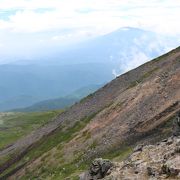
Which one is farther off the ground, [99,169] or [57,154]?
[99,169]

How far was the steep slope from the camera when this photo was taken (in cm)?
6719

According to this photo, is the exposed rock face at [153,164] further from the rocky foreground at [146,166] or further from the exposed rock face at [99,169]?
the exposed rock face at [99,169]

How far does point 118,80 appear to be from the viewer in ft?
379

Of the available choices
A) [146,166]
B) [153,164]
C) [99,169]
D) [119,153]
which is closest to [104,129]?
[119,153]

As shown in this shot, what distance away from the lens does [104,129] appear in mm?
79000

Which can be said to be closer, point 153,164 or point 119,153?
point 153,164

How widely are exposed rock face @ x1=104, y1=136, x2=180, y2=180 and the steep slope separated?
18.0 metres

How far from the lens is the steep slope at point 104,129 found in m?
67.2

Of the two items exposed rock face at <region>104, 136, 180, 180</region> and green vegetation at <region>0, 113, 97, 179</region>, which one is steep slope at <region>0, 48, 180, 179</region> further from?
exposed rock face at <region>104, 136, 180, 180</region>

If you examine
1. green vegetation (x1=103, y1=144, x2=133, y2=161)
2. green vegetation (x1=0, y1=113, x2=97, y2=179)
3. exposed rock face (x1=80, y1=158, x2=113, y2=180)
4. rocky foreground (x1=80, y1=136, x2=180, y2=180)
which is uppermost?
rocky foreground (x1=80, y1=136, x2=180, y2=180)

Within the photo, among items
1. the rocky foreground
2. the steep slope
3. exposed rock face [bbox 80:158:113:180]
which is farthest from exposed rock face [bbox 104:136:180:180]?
the steep slope

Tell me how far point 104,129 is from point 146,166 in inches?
1721

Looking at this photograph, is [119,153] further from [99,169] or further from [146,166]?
[146,166]

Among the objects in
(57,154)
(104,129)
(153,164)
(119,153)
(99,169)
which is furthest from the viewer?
(57,154)
